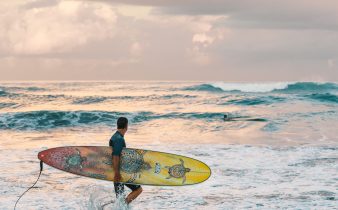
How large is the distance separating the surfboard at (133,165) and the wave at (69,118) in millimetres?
16834

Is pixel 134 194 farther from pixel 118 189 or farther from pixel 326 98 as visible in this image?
pixel 326 98

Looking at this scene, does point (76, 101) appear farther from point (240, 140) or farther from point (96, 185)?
point (96, 185)

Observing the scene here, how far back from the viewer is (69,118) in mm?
28094

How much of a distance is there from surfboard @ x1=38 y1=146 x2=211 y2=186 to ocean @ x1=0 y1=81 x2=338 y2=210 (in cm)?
53

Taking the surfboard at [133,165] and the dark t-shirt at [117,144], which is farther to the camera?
the surfboard at [133,165]

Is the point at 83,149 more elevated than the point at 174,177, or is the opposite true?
the point at 83,149

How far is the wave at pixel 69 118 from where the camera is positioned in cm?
2522

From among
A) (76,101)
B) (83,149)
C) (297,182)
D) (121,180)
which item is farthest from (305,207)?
(76,101)

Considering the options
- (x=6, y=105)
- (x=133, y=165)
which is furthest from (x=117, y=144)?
(x=6, y=105)

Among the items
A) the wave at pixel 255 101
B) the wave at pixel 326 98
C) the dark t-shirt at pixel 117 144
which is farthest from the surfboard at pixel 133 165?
the wave at pixel 326 98

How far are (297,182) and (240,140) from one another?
26.9 feet

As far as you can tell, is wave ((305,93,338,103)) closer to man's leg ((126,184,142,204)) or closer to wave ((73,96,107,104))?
wave ((73,96,107,104))

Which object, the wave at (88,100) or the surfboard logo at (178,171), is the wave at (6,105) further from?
the surfboard logo at (178,171)

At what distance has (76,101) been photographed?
4222 centimetres
